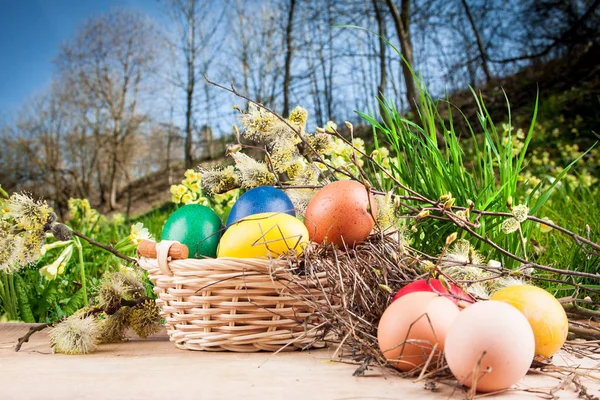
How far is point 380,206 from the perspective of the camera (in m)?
1.58

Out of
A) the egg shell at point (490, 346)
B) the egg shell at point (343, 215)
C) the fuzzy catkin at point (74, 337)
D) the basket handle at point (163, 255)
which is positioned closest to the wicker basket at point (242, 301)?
the basket handle at point (163, 255)

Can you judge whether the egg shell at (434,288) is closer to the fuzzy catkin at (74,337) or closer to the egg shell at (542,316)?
the egg shell at (542,316)

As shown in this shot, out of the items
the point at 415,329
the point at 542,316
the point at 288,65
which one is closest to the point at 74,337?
the point at 415,329

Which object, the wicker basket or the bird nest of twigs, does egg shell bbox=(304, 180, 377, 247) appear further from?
the wicker basket

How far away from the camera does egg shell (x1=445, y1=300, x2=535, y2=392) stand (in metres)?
0.90

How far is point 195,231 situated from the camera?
1.58 metres

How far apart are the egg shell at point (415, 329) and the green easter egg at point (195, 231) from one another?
0.69 meters

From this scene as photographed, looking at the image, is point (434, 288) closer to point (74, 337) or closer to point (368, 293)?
point (368, 293)

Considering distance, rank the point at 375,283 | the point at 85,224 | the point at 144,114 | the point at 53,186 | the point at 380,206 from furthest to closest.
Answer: the point at 144,114
the point at 53,186
the point at 85,224
the point at 380,206
the point at 375,283

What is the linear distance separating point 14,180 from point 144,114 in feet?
14.8

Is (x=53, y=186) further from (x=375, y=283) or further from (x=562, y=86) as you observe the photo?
(x=375, y=283)

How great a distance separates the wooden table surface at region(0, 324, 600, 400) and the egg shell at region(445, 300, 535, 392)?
5 cm

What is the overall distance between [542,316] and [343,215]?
552 millimetres

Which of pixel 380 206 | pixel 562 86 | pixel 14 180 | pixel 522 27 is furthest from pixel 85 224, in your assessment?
pixel 14 180
